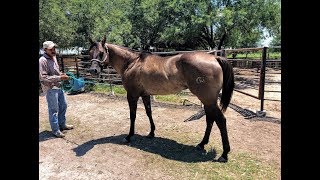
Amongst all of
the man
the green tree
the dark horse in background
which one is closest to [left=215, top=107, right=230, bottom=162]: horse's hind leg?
the dark horse in background

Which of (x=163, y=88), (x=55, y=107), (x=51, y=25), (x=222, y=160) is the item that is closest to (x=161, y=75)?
(x=163, y=88)

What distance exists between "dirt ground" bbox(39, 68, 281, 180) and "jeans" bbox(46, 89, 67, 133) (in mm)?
288

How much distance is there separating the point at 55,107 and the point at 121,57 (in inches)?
62.6

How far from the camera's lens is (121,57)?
16.3 feet

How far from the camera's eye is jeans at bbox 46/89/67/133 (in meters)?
4.93

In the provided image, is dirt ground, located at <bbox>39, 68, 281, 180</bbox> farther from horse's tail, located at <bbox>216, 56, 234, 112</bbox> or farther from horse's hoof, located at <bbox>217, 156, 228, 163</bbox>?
horse's tail, located at <bbox>216, 56, 234, 112</bbox>

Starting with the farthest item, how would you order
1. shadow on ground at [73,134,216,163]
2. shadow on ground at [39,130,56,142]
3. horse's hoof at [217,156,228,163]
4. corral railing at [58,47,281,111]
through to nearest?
corral railing at [58,47,281,111] → shadow on ground at [39,130,56,142] → shadow on ground at [73,134,216,163] → horse's hoof at [217,156,228,163]

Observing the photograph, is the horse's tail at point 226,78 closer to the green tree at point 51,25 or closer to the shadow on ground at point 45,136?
the shadow on ground at point 45,136

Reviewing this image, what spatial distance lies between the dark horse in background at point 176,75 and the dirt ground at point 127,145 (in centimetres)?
49

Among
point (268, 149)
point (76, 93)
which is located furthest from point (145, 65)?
point (76, 93)

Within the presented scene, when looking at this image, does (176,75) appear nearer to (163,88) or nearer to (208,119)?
(163,88)
